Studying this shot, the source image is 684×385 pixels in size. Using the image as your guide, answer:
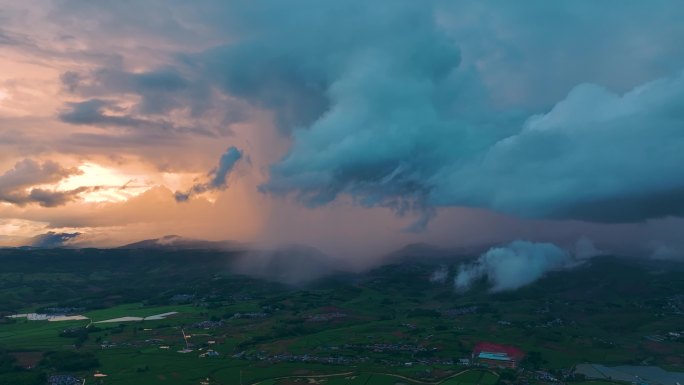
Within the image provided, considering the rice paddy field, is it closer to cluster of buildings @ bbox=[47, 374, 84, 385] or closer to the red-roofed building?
cluster of buildings @ bbox=[47, 374, 84, 385]

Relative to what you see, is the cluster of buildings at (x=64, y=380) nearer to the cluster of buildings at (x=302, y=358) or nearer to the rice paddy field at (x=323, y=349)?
the rice paddy field at (x=323, y=349)

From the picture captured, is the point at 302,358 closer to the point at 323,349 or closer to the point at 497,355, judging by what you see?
the point at 323,349

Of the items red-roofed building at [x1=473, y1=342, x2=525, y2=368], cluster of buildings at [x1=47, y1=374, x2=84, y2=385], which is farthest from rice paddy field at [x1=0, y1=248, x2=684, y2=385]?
red-roofed building at [x1=473, y1=342, x2=525, y2=368]

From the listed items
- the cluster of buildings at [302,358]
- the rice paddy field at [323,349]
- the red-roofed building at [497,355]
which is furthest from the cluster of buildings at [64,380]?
the red-roofed building at [497,355]

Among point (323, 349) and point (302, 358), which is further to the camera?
point (323, 349)

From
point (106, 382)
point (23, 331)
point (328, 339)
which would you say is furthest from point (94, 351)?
point (328, 339)

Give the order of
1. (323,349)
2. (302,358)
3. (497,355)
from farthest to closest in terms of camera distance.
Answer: (323,349)
(497,355)
(302,358)

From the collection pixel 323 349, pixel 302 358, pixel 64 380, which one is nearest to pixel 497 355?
pixel 323 349

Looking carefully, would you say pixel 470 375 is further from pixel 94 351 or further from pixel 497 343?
pixel 94 351
